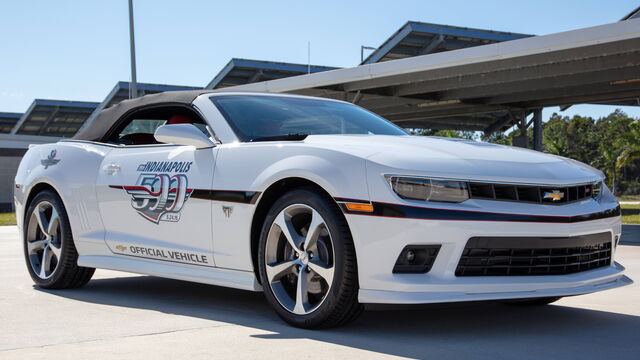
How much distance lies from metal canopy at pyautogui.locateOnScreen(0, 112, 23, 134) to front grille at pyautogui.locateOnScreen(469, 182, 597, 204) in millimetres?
55029

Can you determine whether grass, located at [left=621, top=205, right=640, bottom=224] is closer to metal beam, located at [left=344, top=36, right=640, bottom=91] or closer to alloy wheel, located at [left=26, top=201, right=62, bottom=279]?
metal beam, located at [left=344, top=36, right=640, bottom=91]

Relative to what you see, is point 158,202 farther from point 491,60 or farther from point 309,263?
point 491,60

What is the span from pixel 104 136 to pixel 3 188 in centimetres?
2952

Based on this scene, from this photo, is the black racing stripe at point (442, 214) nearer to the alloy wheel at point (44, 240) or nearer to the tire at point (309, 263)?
the tire at point (309, 263)

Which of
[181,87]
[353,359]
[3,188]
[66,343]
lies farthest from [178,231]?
[181,87]

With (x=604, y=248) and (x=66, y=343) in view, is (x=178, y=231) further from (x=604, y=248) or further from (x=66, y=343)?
(x=604, y=248)

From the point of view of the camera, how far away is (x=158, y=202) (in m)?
5.26

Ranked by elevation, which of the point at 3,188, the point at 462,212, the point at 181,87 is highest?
the point at 181,87

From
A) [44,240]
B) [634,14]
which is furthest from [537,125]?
[44,240]

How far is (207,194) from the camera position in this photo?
4906 millimetres

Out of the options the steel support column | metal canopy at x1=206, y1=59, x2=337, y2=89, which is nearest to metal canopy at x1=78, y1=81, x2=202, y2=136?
metal canopy at x1=206, y1=59, x2=337, y2=89

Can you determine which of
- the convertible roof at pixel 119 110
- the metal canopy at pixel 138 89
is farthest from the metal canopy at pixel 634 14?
the convertible roof at pixel 119 110

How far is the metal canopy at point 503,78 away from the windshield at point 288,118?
23.3 feet

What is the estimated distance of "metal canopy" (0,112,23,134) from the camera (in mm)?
54969
